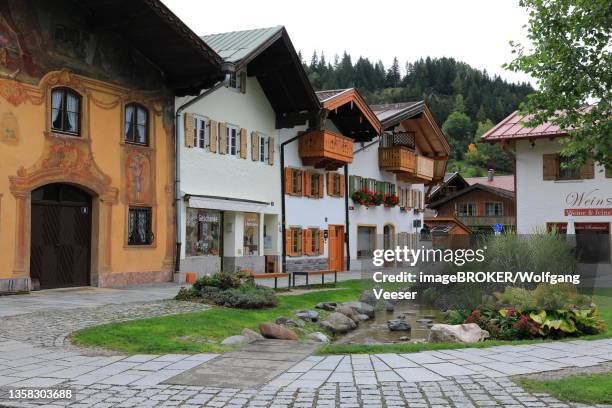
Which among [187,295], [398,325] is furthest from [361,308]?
[187,295]

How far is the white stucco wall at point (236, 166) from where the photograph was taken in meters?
21.3

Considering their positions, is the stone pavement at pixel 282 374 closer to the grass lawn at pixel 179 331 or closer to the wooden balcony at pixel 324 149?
the grass lawn at pixel 179 331

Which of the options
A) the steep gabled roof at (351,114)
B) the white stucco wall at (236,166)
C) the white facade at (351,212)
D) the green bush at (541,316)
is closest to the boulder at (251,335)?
the green bush at (541,316)

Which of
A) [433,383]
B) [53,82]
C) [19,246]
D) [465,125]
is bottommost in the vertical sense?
[433,383]

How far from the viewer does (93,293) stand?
1619 centimetres

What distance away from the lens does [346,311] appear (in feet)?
52.7

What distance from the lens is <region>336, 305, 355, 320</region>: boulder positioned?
15931mm

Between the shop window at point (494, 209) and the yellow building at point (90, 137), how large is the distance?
41.3m

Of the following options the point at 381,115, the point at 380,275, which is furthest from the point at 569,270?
the point at 381,115

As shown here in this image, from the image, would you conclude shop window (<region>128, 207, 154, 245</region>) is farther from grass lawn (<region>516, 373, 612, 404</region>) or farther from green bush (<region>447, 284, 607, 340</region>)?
grass lawn (<region>516, 373, 612, 404</region>)

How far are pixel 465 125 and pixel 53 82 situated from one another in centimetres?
11139

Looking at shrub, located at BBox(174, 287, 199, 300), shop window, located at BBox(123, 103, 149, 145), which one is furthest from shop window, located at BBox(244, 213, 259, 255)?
shrub, located at BBox(174, 287, 199, 300)

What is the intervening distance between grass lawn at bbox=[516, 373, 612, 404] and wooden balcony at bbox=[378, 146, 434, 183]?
89.4ft

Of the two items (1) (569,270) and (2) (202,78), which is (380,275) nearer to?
(1) (569,270)
